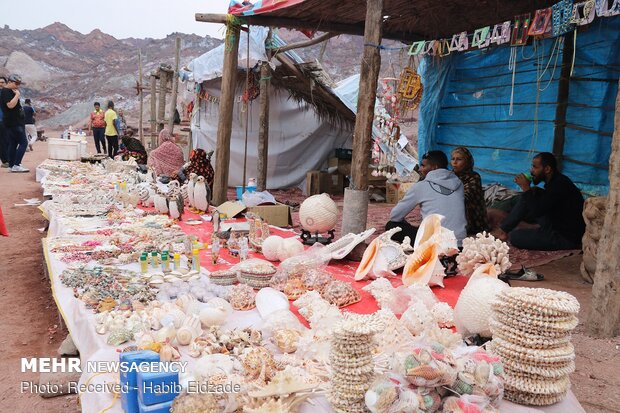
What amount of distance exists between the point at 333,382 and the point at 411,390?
303 millimetres

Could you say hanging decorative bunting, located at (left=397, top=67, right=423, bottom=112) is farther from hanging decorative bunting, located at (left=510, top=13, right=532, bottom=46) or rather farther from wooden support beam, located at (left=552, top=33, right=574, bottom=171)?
wooden support beam, located at (left=552, top=33, right=574, bottom=171)

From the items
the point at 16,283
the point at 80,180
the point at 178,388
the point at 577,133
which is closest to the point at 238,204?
the point at 16,283

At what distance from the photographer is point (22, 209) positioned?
7.83m

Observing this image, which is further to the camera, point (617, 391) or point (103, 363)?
point (617, 391)

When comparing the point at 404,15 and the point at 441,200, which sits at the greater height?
the point at 404,15

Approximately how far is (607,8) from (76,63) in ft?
159

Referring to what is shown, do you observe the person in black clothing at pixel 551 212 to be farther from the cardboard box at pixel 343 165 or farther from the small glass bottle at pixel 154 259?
the cardboard box at pixel 343 165

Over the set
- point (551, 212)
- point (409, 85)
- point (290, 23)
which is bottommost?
point (551, 212)

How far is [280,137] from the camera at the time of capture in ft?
35.5

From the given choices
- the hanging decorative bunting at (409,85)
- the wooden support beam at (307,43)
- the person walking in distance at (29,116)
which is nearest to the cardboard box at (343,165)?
the wooden support beam at (307,43)

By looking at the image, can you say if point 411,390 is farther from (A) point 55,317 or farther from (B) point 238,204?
(B) point 238,204

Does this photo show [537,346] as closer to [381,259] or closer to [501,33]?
[381,259]

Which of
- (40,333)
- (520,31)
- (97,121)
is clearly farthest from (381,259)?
(97,121)

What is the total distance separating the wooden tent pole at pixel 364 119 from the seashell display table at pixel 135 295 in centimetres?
62
